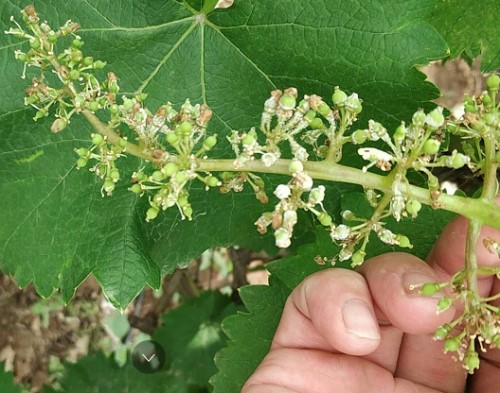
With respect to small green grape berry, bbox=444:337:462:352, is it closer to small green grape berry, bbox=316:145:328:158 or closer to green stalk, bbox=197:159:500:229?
green stalk, bbox=197:159:500:229

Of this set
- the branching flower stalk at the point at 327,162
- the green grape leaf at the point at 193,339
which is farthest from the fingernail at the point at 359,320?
the green grape leaf at the point at 193,339

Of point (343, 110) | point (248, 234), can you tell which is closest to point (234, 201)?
point (248, 234)

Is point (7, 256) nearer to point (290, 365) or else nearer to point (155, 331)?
point (290, 365)

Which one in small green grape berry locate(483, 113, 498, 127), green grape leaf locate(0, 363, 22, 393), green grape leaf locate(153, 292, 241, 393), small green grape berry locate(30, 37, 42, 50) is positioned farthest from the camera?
green grape leaf locate(153, 292, 241, 393)

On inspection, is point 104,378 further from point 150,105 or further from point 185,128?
point 185,128

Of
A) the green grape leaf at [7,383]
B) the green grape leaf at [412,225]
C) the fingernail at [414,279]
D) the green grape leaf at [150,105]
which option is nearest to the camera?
the fingernail at [414,279]

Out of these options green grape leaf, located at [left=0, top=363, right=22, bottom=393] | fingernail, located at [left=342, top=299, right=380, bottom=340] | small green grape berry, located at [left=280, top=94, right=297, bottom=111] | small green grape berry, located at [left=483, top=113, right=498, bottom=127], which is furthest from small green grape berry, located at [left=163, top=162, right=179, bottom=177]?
green grape leaf, located at [left=0, top=363, right=22, bottom=393]

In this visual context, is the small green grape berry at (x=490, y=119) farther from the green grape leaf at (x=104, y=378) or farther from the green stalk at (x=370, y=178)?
the green grape leaf at (x=104, y=378)
